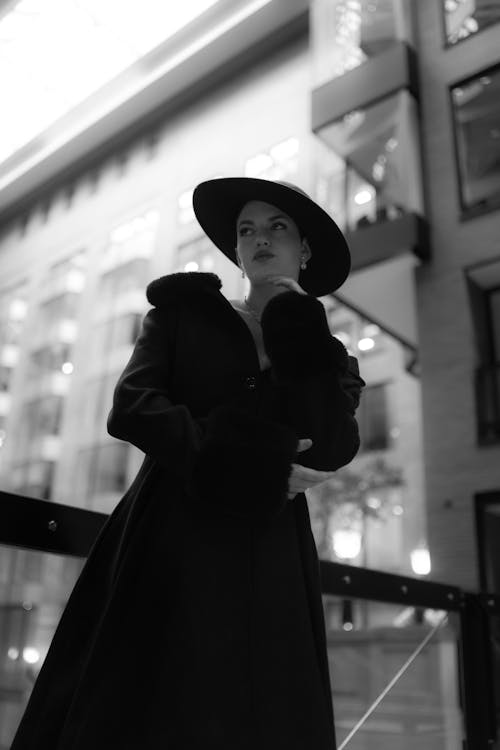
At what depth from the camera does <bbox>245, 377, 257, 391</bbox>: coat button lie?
Result: 3.97 feet

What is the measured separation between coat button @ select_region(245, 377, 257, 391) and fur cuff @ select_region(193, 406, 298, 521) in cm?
14

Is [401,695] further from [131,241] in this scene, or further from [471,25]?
[131,241]

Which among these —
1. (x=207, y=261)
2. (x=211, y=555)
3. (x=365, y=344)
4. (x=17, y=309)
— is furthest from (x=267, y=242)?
(x=17, y=309)

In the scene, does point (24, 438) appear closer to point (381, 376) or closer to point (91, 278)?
point (91, 278)

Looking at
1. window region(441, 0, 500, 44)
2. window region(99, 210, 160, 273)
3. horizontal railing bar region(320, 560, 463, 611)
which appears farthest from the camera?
window region(99, 210, 160, 273)

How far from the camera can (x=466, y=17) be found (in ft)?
29.0

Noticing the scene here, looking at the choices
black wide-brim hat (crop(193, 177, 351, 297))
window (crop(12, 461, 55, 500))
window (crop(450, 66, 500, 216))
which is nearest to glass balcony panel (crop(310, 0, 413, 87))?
window (crop(450, 66, 500, 216))

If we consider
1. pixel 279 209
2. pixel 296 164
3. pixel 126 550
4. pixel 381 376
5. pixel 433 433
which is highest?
pixel 296 164

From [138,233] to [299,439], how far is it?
71.7 feet

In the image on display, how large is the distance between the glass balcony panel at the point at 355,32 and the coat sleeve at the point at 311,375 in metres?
8.76

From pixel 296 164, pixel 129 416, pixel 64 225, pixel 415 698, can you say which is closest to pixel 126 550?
pixel 129 416

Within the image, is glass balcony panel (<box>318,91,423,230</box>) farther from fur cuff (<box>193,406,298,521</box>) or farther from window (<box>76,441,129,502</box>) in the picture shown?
window (<box>76,441,129,502</box>)

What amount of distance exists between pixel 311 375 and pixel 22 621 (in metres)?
1.22

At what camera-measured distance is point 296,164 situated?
16.0m
